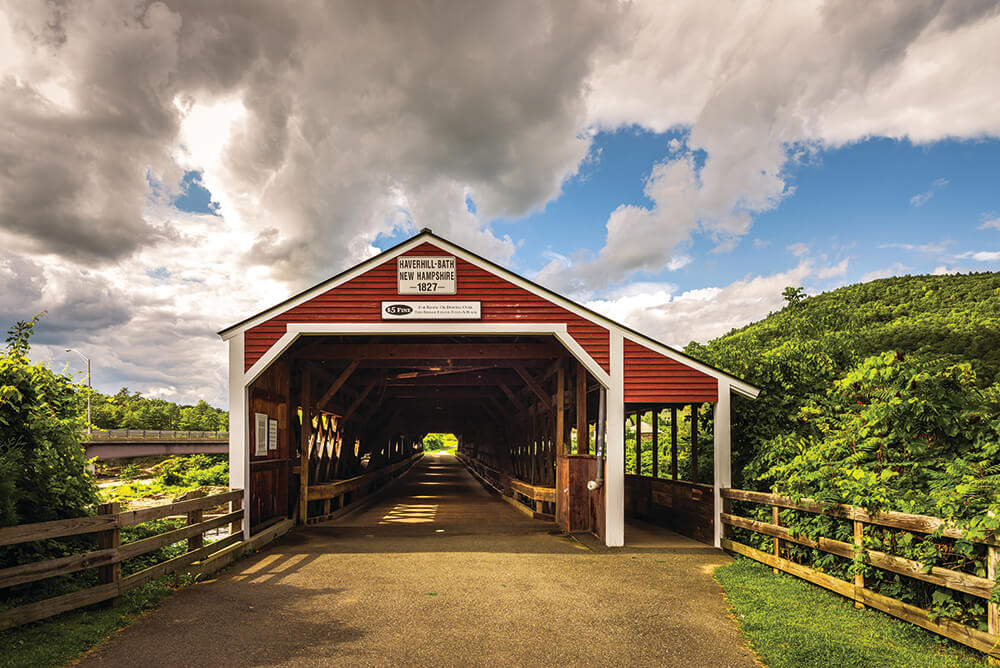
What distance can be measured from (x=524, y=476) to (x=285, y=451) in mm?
8496

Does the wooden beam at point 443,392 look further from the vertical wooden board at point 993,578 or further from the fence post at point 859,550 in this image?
the vertical wooden board at point 993,578

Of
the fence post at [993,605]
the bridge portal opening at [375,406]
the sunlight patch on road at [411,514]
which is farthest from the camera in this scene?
the sunlight patch on road at [411,514]

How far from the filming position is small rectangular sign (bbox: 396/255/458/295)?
1084cm

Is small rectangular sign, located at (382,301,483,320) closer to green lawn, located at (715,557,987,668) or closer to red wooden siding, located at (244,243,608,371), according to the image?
red wooden siding, located at (244,243,608,371)

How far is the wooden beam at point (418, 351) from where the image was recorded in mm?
12844

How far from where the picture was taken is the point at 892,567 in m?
5.69

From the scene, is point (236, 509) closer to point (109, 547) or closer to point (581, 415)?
point (109, 547)

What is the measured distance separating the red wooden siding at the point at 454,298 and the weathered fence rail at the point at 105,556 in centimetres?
331

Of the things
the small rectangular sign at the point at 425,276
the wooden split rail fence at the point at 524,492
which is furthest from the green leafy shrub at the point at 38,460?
the wooden split rail fence at the point at 524,492

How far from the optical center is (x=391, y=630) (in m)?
5.66

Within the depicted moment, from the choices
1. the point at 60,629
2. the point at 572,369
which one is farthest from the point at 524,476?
the point at 60,629

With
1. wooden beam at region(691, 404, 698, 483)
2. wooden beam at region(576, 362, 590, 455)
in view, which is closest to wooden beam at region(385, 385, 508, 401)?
wooden beam at region(576, 362, 590, 455)

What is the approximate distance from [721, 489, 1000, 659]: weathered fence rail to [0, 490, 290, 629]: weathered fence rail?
691cm

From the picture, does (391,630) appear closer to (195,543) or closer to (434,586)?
(434,586)
